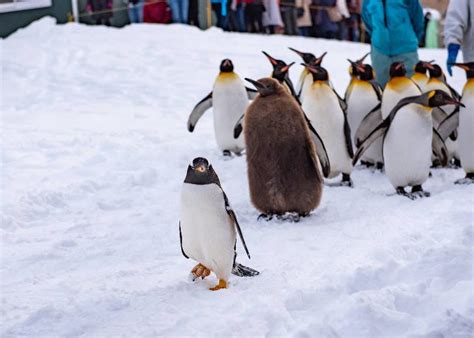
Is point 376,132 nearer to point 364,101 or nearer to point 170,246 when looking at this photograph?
point 364,101

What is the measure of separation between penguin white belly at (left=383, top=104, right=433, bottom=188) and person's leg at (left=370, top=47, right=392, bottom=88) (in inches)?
66.7

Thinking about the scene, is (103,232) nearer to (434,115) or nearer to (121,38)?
(434,115)

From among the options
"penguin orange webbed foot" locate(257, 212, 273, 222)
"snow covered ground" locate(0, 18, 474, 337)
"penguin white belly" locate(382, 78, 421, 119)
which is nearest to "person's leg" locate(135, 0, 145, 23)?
"snow covered ground" locate(0, 18, 474, 337)

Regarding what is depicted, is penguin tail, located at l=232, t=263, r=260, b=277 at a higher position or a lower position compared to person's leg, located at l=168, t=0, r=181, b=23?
lower

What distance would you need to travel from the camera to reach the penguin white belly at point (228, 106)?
20.0 ft

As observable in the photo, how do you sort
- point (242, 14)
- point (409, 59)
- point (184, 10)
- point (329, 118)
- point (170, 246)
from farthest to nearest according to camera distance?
point (242, 14) < point (184, 10) < point (409, 59) < point (329, 118) < point (170, 246)

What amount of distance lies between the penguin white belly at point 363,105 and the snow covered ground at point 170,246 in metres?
0.16

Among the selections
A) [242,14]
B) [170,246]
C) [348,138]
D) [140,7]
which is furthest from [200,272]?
[140,7]

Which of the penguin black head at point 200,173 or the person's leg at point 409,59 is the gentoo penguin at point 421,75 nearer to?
the person's leg at point 409,59

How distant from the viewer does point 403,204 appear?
4.71m

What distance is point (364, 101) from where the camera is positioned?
18.6ft

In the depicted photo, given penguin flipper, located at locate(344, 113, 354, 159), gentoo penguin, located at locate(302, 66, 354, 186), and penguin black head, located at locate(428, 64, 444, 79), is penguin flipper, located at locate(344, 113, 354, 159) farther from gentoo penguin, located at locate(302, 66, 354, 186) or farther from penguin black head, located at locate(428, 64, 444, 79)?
penguin black head, located at locate(428, 64, 444, 79)

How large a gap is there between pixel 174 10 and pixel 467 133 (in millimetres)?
7730

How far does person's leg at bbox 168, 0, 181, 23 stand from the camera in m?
12.0
